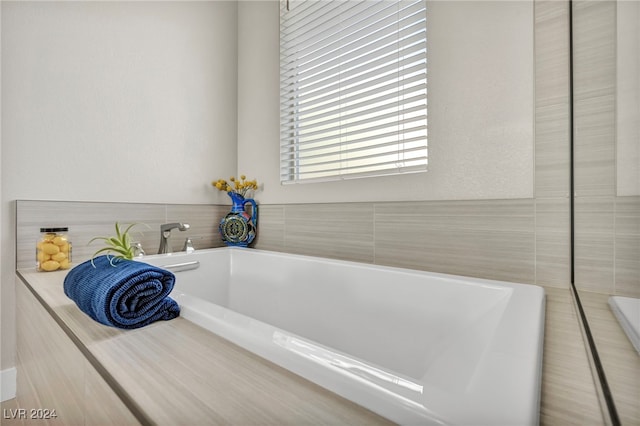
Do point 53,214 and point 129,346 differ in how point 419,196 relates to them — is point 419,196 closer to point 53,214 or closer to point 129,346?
point 129,346

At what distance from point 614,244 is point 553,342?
23 centimetres

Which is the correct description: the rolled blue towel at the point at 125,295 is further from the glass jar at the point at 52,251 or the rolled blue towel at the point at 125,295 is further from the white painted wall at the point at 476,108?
the white painted wall at the point at 476,108

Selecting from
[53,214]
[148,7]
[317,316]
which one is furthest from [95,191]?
[317,316]

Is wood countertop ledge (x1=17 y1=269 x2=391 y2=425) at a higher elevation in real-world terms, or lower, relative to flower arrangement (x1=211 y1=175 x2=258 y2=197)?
lower

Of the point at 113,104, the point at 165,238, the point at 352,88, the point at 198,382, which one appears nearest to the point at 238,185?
the point at 165,238

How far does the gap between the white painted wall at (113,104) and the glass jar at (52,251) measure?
20 centimetres

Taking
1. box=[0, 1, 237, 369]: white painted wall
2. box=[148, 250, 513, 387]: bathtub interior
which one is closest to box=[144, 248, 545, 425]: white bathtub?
box=[148, 250, 513, 387]: bathtub interior

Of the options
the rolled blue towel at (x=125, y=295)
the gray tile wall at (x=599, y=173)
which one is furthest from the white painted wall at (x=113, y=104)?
the gray tile wall at (x=599, y=173)

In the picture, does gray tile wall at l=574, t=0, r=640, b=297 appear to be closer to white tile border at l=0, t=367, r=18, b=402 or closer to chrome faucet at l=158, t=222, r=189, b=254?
chrome faucet at l=158, t=222, r=189, b=254

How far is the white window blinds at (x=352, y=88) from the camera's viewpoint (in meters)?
1.33

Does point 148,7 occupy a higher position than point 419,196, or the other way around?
point 148,7

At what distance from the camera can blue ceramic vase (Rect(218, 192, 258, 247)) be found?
1844mm

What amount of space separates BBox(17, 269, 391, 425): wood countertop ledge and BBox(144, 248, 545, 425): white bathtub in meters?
0.02

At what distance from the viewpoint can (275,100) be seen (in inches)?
74.8
